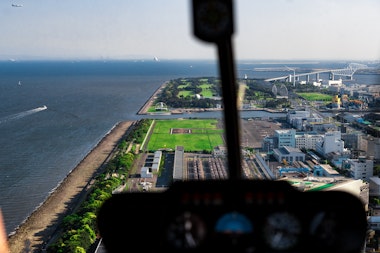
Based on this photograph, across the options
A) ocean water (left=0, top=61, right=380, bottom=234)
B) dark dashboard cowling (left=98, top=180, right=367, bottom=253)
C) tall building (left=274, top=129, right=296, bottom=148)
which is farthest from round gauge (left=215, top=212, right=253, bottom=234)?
tall building (left=274, top=129, right=296, bottom=148)

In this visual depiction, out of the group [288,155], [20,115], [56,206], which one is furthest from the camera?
[20,115]

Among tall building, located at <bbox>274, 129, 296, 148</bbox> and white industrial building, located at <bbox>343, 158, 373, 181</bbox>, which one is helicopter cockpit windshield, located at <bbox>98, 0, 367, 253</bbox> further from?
tall building, located at <bbox>274, 129, 296, 148</bbox>

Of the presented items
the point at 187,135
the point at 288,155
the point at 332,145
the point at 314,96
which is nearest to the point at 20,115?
the point at 187,135

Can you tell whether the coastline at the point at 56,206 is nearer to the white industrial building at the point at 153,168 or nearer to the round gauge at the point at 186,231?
the white industrial building at the point at 153,168

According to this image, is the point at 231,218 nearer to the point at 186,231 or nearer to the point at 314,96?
the point at 186,231

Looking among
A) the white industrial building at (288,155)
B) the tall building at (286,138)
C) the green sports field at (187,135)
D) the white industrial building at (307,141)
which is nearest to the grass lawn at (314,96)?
the green sports field at (187,135)
